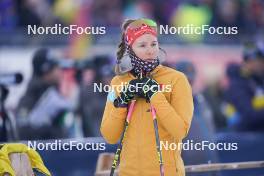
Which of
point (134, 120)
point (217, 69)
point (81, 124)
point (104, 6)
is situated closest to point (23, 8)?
point (104, 6)

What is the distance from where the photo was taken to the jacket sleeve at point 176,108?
266 centimetres

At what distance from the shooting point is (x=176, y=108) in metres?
2.73

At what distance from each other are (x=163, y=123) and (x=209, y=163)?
5.86ft

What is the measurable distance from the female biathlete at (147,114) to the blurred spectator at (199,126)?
1.65 metres

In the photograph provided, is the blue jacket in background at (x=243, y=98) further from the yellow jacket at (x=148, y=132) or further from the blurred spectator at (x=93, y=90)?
the yellow jacket at (x=148, y=132)

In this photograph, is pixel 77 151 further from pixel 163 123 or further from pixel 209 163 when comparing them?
pixel 163 123
